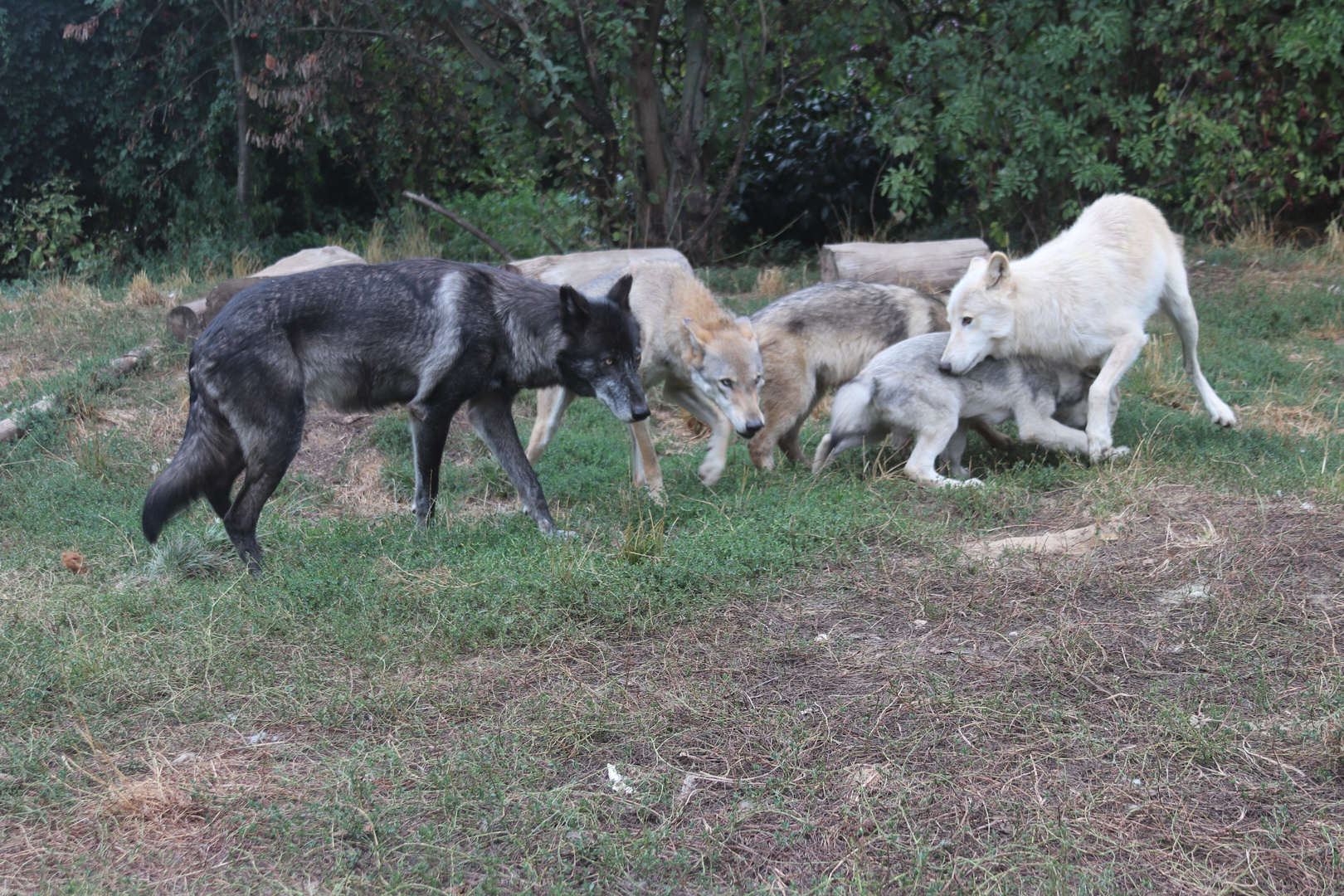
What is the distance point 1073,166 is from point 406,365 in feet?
28.6

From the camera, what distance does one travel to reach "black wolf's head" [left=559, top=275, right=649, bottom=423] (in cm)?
591

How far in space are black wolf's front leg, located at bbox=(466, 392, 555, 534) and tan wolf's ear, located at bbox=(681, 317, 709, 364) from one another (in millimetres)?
1310

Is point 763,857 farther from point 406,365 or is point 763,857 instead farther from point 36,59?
point 36,59

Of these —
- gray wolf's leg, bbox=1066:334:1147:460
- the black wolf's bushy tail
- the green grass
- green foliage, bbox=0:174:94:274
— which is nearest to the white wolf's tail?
the green grass

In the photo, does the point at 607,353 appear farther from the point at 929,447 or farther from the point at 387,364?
the point at 929,447

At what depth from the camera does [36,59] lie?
555 inches

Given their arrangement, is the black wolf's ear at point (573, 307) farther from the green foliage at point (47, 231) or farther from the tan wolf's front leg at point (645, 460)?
the green foliage at point (47, 231)

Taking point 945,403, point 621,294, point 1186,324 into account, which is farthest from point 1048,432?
point 621,294

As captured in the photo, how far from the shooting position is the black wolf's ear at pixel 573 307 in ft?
18.8

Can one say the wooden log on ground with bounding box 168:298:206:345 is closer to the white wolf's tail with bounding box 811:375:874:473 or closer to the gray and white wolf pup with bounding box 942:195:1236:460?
the white wolf's tail with bounding box 811:375:874:473

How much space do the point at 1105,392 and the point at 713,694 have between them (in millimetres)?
3796

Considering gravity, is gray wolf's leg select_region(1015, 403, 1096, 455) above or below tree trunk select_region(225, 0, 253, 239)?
below

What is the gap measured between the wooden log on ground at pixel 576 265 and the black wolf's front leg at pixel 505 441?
3.90 m

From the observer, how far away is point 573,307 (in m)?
5.83
